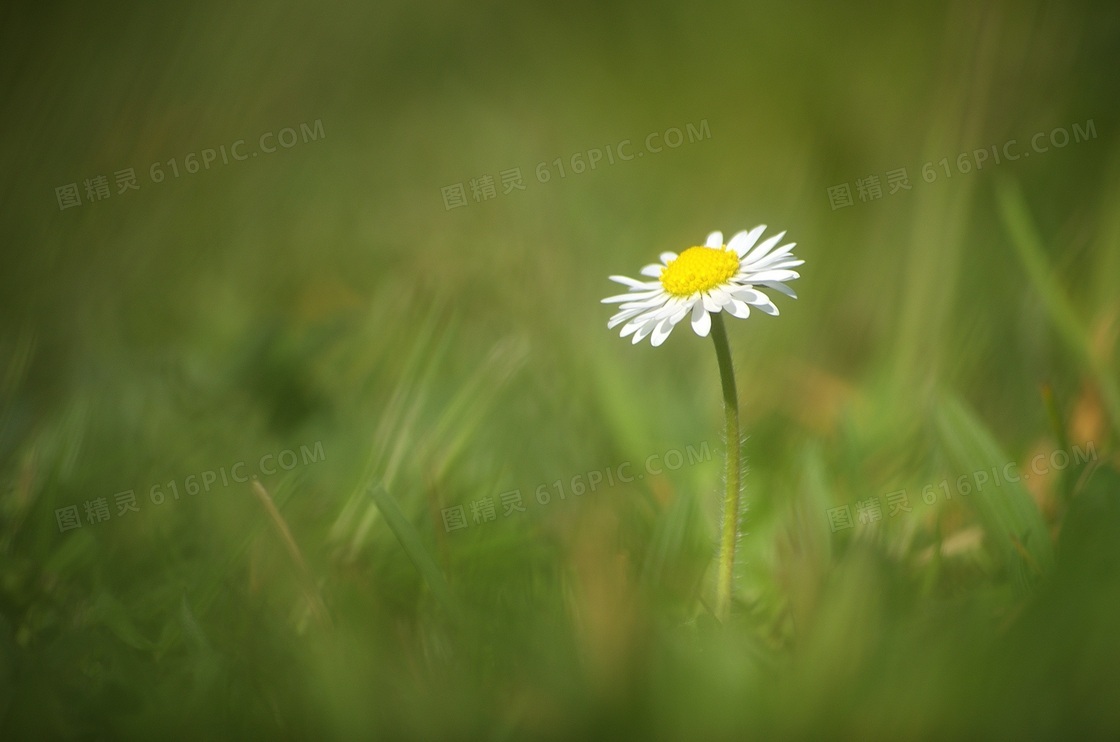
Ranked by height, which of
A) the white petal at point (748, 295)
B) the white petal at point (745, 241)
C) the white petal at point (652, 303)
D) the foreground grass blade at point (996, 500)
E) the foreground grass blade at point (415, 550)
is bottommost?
the foreground grass blade at point (996, 500)

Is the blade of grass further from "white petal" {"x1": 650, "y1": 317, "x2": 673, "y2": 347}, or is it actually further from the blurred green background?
"white petal" {"x1": 650, "y1": 317, "x2": 673, "y2": 347}

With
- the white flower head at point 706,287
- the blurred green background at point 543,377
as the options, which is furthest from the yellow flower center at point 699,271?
the blurred green background at point 543,377

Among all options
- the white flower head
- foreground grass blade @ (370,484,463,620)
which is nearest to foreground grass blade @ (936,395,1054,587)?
the white flower head

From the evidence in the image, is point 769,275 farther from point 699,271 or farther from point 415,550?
point 415,550

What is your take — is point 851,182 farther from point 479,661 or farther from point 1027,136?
point 479,661

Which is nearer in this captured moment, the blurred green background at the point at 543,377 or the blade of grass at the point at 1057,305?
Result: the blurred green background at the point at 543,377

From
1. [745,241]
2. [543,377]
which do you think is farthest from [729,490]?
[543,377]

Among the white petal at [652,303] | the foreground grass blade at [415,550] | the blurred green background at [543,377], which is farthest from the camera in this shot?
the white petal at [652,303]

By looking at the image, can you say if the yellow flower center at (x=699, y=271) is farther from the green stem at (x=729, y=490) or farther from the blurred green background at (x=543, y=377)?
the blurred green background at (x=543, y=377)
